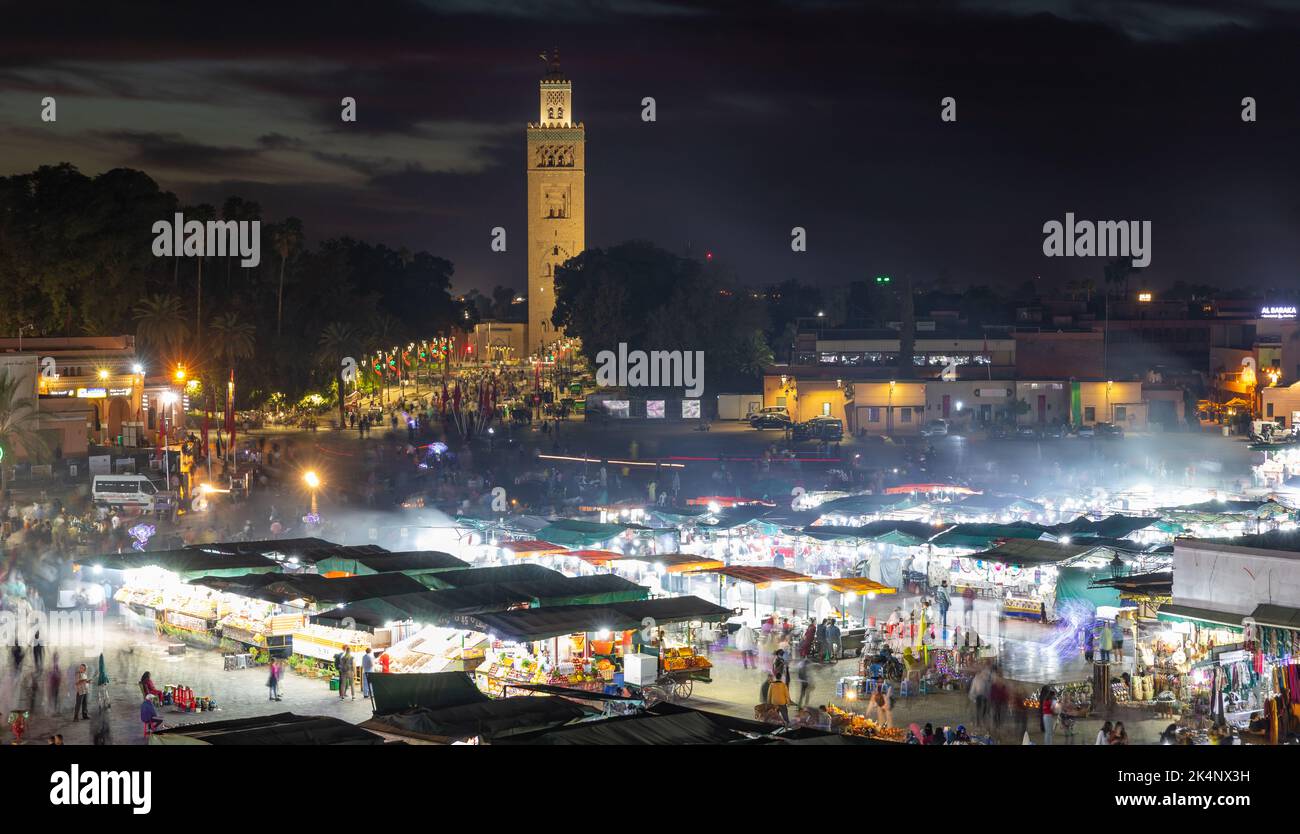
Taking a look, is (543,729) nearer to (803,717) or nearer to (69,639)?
(803,717)

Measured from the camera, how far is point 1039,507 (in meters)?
31.8

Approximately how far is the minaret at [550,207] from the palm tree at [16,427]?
85564 millimetres

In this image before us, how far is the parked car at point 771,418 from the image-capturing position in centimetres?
6181

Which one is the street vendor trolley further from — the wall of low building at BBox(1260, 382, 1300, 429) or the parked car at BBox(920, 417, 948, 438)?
the wall of low building at BBox(1260, 382, 1300, 429)

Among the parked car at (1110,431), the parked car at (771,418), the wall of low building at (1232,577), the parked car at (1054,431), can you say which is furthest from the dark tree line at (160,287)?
the wall of low building at (1232,577)

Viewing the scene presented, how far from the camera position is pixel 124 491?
35906 mm

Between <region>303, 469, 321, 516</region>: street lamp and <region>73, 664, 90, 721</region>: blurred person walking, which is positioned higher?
<region>303, 469, 321, 516</region>: street lamp

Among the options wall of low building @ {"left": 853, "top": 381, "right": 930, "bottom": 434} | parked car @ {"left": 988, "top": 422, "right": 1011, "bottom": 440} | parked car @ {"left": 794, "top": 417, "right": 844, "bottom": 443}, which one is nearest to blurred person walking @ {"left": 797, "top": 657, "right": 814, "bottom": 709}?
parked car @ {"left": 794, "top": 417, "right": 844, "bottom": 443}

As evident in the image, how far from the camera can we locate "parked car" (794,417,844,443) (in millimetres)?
54969

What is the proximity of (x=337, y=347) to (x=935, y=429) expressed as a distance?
92.0 feet

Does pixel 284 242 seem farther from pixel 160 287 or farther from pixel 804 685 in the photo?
pixel 804 685

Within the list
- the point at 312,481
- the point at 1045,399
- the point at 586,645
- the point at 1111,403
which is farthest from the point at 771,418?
the point at 586,645

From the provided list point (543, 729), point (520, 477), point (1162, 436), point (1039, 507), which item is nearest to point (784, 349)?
point (1162, 436)

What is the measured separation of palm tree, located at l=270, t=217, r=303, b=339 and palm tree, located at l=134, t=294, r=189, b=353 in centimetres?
622
